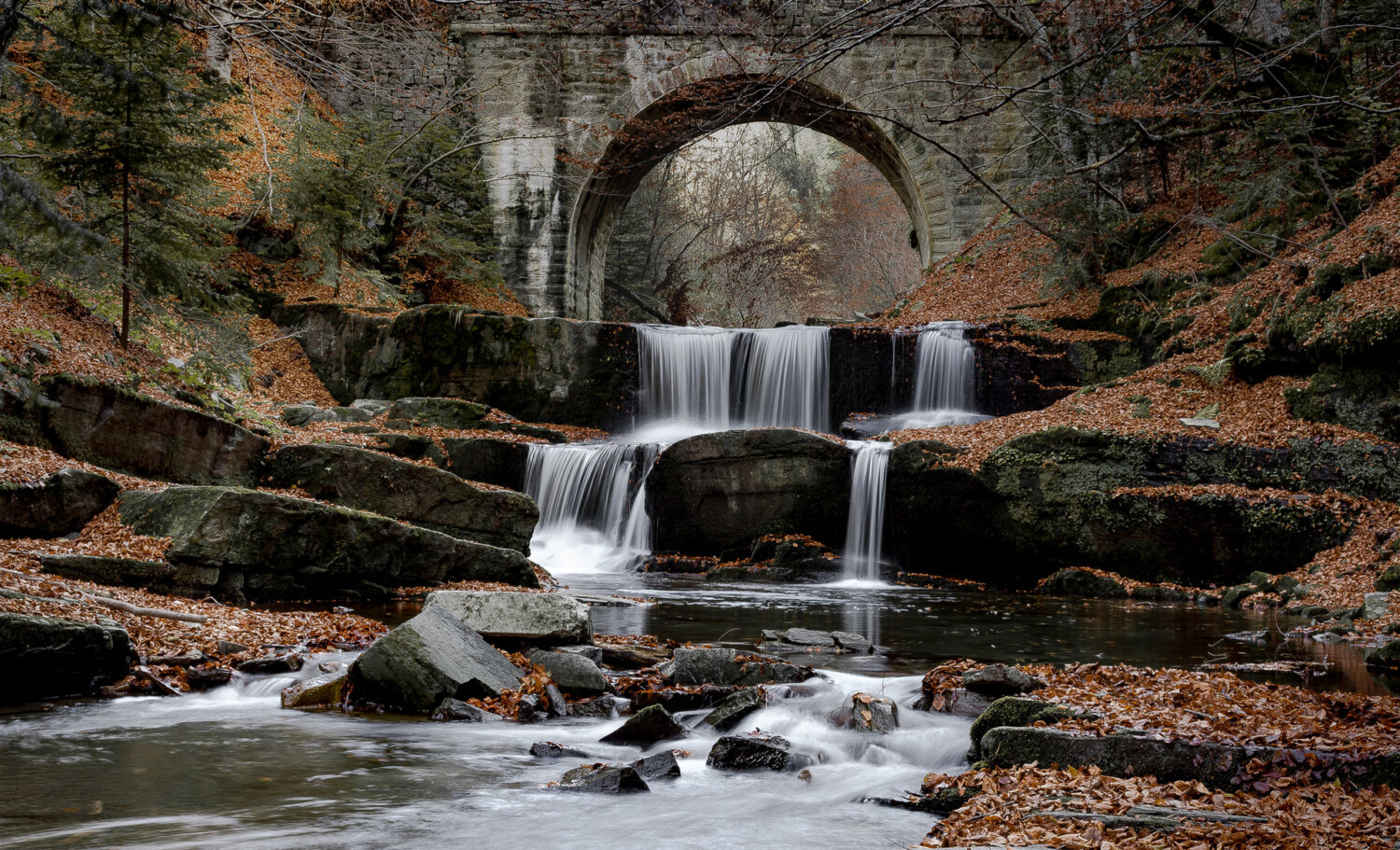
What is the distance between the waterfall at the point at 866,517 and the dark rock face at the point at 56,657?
25.5 ft

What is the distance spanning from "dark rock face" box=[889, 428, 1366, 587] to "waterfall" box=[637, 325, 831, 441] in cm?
451

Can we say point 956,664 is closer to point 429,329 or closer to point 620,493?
point 620,493

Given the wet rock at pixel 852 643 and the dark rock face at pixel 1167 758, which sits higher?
the dark rock face at pixel 1167 758

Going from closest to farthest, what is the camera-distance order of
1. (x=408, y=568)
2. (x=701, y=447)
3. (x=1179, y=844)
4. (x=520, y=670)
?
(x=1179, y=844), (x=520, y=670), (x=408, y=568), (x=701, y=447)

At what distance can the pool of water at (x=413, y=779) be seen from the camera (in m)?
2.95

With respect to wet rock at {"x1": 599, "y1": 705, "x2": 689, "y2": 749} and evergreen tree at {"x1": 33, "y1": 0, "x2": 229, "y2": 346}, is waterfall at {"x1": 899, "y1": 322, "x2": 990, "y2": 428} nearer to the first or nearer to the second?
evergreen tree at {"x1": 33, "y1": 0, "x2": 229, "y2": 346}

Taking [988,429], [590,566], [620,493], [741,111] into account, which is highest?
[741,111]

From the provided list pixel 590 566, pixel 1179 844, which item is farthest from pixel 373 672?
→ pixel 590 566

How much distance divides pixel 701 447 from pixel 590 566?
79.2 inches

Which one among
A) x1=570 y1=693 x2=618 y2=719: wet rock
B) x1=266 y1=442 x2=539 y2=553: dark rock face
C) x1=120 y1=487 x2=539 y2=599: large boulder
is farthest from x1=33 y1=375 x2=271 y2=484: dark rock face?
x1=570 y1=693 x2=618 y2=719: wet rock

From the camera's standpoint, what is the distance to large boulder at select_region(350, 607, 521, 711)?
4414 mm

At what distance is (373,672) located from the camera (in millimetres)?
4461

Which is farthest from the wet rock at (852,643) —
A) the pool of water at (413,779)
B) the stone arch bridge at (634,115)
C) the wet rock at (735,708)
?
the stone arch bridge at (634,115)

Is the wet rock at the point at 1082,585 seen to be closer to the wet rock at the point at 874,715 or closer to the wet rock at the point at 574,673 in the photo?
the wet rock at the point at 874,715
